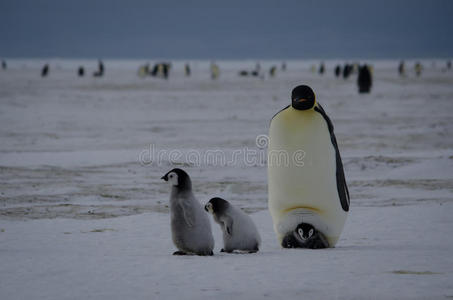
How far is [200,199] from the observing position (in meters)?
8.84

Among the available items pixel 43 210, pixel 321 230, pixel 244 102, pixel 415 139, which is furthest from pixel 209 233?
pixel 244 102

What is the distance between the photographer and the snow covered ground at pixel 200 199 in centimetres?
465

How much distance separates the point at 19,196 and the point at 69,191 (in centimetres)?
69

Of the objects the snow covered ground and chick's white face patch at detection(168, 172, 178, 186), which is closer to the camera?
the snow covered ground

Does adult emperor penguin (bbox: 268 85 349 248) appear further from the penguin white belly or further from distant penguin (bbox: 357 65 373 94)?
distant penguin (bbox: 357 65 373 94)

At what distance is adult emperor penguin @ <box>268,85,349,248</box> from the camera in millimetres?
6004

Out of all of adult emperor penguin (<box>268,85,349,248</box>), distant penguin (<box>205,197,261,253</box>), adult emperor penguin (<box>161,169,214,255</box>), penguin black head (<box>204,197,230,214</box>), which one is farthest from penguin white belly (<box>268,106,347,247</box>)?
adult emperor penguin (<box>161,169,214,255</box>)

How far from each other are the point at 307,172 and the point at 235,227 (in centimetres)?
78

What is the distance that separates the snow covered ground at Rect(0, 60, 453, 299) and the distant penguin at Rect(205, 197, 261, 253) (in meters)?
0.27

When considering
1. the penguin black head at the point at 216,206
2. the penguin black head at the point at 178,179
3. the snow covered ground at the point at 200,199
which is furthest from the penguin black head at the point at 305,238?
the penguin black head at the point at 178,179

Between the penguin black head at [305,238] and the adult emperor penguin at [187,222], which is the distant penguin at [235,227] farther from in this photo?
the penguin black head at [305,238]

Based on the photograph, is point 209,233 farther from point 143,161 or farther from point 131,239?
point 143,161

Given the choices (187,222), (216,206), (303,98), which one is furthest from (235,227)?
(303,98)

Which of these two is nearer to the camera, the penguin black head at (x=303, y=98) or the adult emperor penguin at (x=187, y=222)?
the adult emperor penguin at (x=187, y=222)
